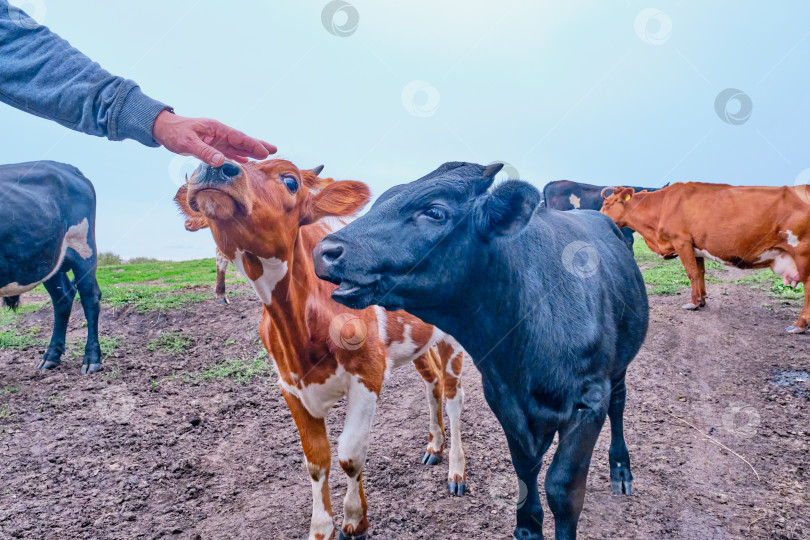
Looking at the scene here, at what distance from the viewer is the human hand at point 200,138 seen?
6.82 feet

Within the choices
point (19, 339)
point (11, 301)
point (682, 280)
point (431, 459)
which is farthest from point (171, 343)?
point (682, 280)

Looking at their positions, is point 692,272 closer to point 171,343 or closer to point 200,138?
point 171,343

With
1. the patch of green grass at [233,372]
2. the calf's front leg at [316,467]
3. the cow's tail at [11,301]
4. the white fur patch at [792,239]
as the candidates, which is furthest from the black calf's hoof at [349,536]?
the white fur patch at [792,239]

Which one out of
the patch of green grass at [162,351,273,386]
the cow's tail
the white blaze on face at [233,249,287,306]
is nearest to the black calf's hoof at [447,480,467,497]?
the white blaze on face at [233,249,287,306]

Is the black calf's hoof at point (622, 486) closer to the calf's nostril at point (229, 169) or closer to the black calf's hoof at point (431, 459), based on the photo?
the black calf's hoof at point (431, 459)

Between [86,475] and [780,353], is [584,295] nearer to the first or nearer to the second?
[86,475]

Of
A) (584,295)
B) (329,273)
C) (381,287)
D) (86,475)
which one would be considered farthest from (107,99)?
(86,475)

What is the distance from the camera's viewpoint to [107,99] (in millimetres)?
2182

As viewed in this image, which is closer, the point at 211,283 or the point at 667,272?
the point at 211,283

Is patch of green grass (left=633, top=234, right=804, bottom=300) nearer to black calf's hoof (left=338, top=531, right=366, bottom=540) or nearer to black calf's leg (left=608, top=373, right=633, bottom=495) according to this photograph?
black calf's leg (left=608, top=373, right=633, bottom=495)

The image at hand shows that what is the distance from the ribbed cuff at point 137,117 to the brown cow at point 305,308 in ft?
0.95

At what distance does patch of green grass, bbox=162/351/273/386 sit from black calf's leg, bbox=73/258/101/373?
1.09m

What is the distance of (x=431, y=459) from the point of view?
379cm

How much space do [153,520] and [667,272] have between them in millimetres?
10972
